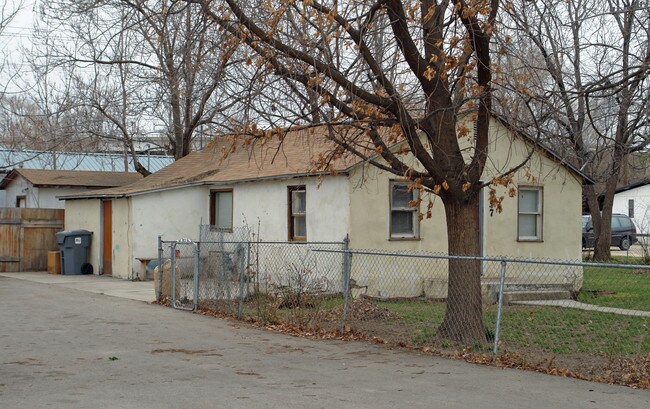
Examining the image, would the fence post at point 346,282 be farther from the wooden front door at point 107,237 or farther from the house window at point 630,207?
the house window at point 630,207

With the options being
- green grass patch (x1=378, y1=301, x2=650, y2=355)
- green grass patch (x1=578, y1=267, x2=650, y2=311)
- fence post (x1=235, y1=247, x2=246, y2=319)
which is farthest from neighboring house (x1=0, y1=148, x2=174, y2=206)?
green grass patch (x1=378, y1=301, x2=650, y2=355)

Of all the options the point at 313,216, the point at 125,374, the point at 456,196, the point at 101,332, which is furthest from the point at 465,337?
the point at 313,216

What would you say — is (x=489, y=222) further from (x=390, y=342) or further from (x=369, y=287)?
(x=390, y=342)

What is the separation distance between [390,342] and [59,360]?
4602 mm

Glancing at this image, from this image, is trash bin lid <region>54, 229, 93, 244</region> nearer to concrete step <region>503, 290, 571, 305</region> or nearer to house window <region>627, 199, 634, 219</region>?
concrete step <region>503, 290, 571, 305</region>

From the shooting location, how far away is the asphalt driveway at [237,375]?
859 centimetres

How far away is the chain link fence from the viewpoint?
12164mm

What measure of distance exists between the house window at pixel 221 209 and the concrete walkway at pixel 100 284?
2.60 metres

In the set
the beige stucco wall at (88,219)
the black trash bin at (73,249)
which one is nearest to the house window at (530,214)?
the beige stucco wall at (88,219)

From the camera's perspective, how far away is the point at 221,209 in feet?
80.1

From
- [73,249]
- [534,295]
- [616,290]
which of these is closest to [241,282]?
[534,295]

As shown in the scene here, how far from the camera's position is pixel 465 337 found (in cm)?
1208

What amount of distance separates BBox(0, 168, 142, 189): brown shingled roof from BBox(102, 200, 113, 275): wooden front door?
18.1 feet

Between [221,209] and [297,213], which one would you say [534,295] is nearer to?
[297,213]
